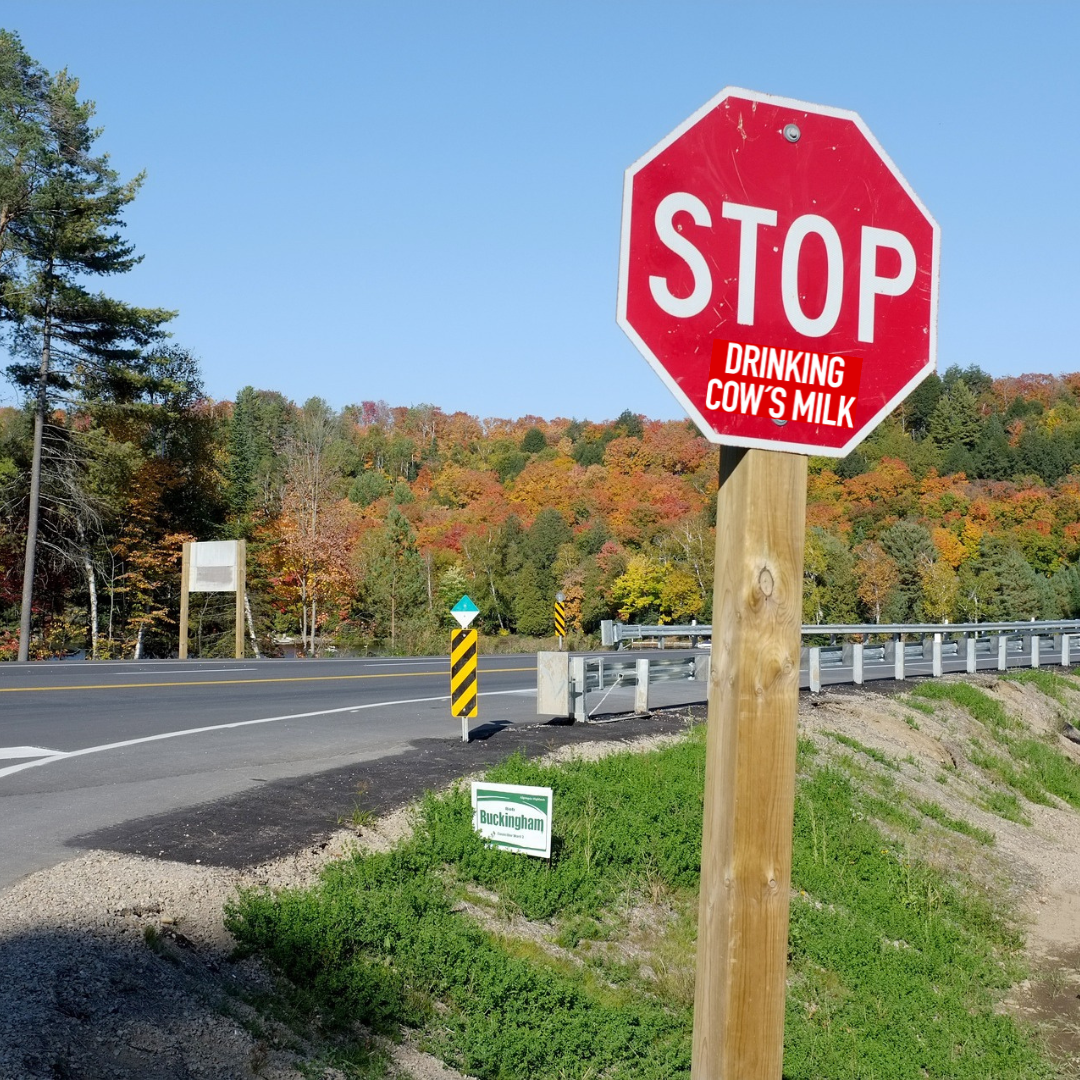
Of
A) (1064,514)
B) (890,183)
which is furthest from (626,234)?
(1064,514)

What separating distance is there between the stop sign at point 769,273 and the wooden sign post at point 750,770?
6.3 inches

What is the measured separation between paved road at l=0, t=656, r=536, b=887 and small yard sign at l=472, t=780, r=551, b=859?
249 centimetres

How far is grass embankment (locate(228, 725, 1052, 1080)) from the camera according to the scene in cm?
661

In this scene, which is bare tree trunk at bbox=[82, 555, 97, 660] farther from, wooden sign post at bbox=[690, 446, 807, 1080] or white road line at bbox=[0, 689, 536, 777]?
wooden sign post at bbox=[690, 446, 807, 1080]

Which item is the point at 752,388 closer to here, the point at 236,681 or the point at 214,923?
the point at 214,923

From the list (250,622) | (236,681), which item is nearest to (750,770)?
(236,681)

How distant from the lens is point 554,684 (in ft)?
47.9

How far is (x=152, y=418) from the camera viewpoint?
44.0m

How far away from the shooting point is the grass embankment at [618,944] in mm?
6605

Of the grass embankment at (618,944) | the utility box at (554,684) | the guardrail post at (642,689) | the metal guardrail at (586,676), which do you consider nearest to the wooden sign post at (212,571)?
the metal guardrail at (586,676)

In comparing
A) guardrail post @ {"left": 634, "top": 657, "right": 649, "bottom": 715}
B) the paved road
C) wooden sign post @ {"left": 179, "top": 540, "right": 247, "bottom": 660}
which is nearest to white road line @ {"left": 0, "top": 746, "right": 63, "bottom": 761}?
the paved road

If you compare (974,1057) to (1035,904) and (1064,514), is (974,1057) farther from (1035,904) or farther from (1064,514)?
(1064,514)

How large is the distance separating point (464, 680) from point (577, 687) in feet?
7.26

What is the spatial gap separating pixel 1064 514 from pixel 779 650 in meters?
104
